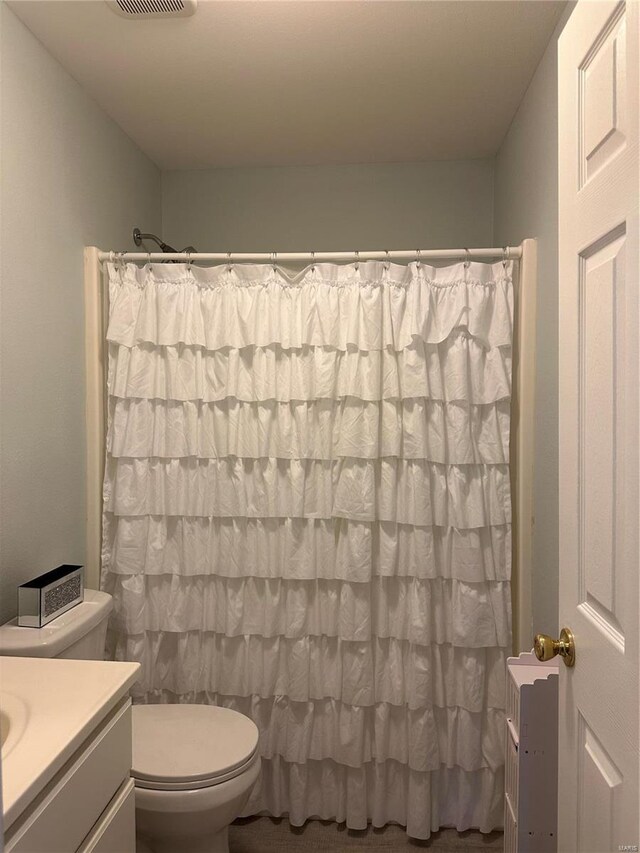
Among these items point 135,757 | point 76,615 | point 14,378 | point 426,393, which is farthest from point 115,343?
point 135,757

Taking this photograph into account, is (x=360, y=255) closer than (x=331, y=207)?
Yes

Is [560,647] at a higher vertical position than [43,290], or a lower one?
lower

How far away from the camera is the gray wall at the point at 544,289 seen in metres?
1.90

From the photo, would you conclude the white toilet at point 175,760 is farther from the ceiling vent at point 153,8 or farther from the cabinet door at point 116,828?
the ceiling vent at point 153,8

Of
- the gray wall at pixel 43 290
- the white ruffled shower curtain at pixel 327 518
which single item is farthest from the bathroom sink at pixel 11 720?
the white ruffled shower curtain at pixel 327 518

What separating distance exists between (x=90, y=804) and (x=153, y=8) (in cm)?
194

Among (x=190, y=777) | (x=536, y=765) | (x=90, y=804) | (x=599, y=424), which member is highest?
(x=599, y=424)

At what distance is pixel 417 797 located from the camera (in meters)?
2.23

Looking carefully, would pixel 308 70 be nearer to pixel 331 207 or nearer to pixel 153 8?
pixel 153 8

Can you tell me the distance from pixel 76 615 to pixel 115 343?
0.95m

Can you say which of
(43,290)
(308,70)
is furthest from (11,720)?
(308,70)

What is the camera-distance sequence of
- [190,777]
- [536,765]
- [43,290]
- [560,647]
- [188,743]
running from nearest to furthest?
1. [560,647]
2. [536,765]
3. [190,777]
4. [188,743]
5. [43,290]

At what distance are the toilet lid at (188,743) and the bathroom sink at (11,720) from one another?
628 mm

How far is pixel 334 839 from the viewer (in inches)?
88.7
